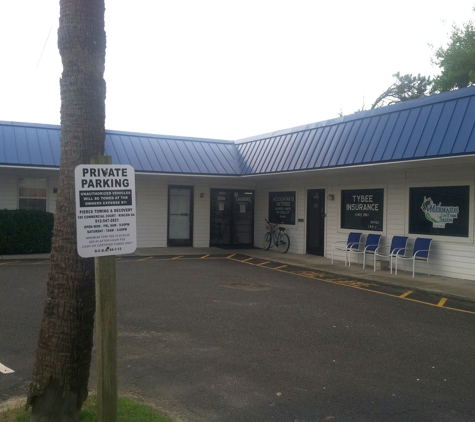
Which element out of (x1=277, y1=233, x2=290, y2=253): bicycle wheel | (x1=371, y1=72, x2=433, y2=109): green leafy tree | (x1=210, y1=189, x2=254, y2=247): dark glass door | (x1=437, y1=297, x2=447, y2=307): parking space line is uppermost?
(x1=371, y1=72, x2=433, y2=109): green leafy tree

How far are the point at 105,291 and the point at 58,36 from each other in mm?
2303

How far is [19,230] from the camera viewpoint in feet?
55.0

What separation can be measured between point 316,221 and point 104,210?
582 inches

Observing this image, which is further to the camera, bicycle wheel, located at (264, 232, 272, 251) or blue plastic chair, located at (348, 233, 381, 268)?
bicycle wheel, located at (264, 232, 272, 251)

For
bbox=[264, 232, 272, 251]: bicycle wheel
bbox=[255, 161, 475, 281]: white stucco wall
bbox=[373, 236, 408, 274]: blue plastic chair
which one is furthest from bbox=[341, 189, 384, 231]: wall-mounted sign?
bbox=[264, 232, 272, 251]: bicycle wheel

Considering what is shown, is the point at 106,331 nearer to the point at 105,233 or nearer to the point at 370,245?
the point at 105,233

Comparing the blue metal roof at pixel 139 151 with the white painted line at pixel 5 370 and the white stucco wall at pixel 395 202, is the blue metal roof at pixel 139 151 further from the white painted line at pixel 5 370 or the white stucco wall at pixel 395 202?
the white painted line at pixel 5 370

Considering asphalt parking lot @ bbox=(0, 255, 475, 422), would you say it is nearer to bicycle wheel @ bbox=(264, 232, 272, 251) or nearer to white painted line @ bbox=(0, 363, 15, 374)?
white painted line @ bbox=(0, 363, 15, 374)

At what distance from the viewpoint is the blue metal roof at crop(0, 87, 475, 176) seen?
11.9 metres

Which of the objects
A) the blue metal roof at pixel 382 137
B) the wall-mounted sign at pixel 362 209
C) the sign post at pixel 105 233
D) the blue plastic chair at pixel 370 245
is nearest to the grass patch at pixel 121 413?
the sign post at pixel 105 233

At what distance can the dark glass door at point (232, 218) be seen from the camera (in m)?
20.8

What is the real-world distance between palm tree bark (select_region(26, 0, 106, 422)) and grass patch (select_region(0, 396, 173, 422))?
124 mm

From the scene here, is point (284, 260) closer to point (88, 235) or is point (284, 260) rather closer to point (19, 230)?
point (19, 230)

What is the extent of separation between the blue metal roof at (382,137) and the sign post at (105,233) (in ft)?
29.4
